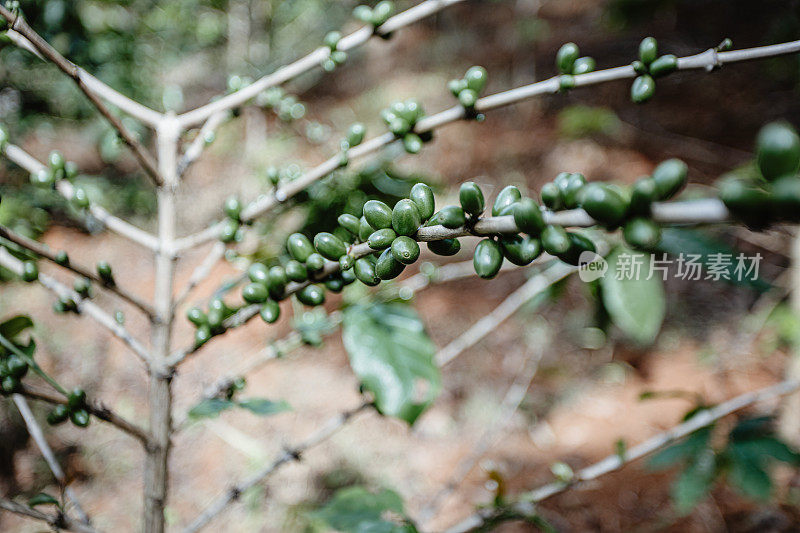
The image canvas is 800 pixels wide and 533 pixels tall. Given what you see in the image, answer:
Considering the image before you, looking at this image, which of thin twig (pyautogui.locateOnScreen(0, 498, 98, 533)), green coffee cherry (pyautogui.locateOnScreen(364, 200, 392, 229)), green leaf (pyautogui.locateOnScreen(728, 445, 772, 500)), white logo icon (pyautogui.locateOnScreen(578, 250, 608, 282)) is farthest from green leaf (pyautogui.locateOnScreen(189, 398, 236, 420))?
green leaf (pyautogui.locateOnScreen(728, 445, 772, 500))

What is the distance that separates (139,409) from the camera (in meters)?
2.69

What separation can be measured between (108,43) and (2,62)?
2.91 ft

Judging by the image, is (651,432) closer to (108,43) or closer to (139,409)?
(139,409)

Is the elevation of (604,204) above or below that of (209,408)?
below

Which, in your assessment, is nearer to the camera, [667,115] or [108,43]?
[108,43]

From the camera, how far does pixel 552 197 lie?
0.43 m

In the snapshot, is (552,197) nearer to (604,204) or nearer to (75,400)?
(604,204)

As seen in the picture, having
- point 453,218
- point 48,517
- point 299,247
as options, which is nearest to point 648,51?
point 453,218

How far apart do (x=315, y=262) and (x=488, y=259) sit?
0.25 metres

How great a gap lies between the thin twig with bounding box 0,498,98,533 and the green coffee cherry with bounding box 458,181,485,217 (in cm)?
72

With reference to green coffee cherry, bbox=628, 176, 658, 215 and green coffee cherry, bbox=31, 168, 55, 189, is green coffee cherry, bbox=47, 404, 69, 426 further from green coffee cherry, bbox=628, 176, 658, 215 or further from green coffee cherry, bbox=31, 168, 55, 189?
green coffee cherry, bbox=628, 176, 658, 215

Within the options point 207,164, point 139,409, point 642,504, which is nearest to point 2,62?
point 207,164

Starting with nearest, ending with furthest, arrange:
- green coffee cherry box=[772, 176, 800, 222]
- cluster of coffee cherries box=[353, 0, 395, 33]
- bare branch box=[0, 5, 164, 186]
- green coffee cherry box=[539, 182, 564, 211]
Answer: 1. green coffee cherry box=[772, 176, 800, 222]
2. green coffee cherry box=[539, 182, 564, 211]
3. bare branch box=[0, 5, 164, 186]
4. cluster of coffee cherries box=[353, 0, 395, 33]

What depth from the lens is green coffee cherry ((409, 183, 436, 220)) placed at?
0.48 metres
